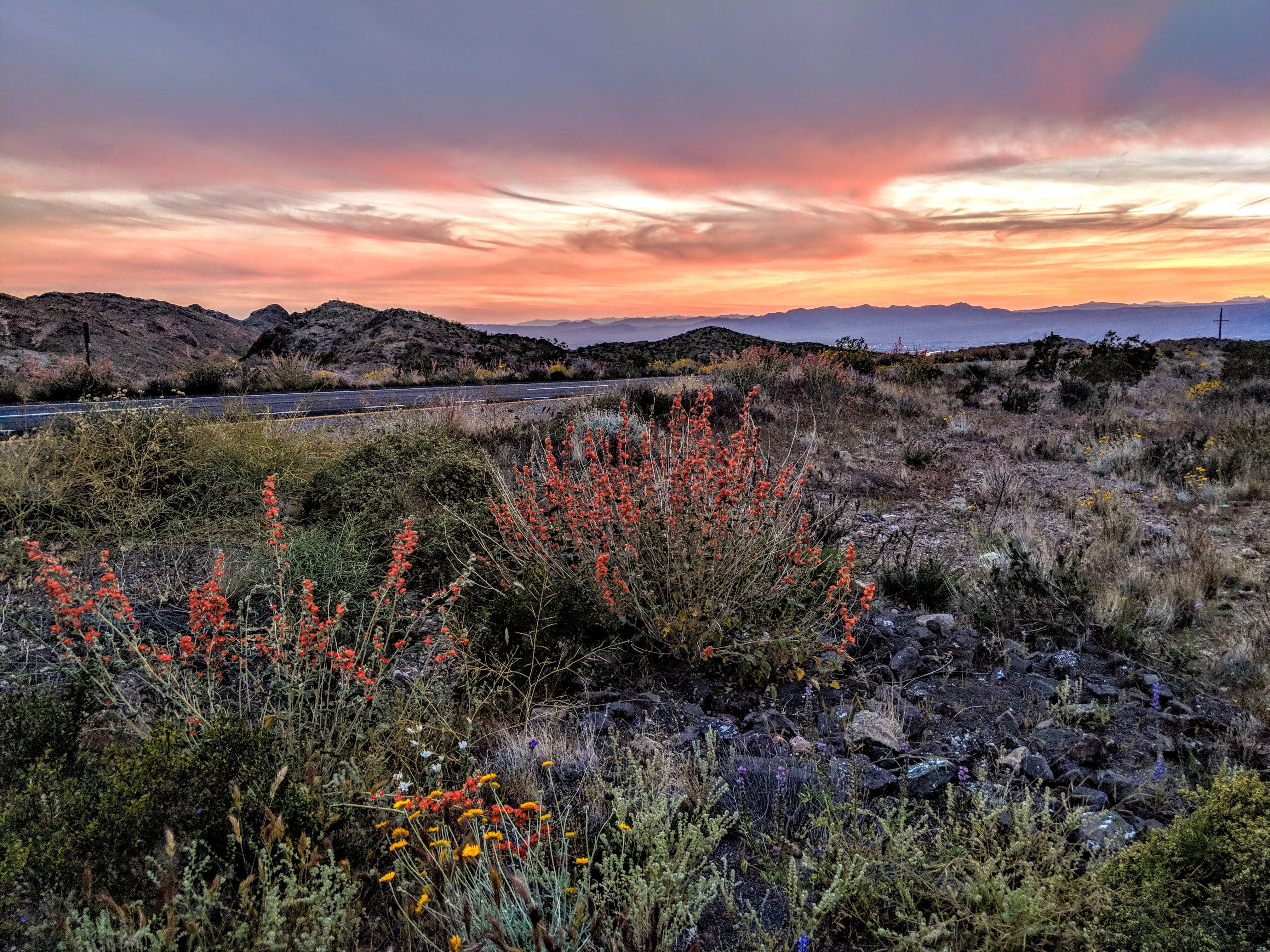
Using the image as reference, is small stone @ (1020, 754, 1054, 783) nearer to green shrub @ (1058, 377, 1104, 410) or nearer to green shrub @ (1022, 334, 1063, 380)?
green shrub @ (1058, 377, 1104, 410)

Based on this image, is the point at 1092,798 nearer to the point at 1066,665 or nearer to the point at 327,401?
the point at 1066,665

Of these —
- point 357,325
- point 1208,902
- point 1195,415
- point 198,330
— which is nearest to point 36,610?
point 1208,902

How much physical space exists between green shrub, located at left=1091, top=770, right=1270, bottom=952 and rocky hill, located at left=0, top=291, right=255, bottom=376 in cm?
2301

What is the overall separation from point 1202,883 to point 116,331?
192ft

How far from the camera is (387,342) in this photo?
29.2 meters

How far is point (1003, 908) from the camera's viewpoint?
1.75 metres

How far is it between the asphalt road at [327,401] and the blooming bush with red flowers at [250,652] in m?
3.86

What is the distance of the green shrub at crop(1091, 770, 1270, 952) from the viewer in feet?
4.90

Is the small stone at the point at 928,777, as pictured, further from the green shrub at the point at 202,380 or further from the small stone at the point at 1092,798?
the green shrub at the point at 202,380

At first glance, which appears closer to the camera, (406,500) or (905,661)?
(905,661)

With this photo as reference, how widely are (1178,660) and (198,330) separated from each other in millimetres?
67039

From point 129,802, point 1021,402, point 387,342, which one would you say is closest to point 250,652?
point 129,802

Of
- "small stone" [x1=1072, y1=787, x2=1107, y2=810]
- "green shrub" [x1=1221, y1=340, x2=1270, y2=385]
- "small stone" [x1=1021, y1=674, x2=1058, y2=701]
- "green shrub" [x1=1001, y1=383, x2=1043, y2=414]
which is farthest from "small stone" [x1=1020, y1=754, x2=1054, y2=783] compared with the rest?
"green shrub" [x1=1221, y1=340, x2=1270, y2=385]

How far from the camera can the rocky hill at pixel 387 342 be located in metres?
26.3
